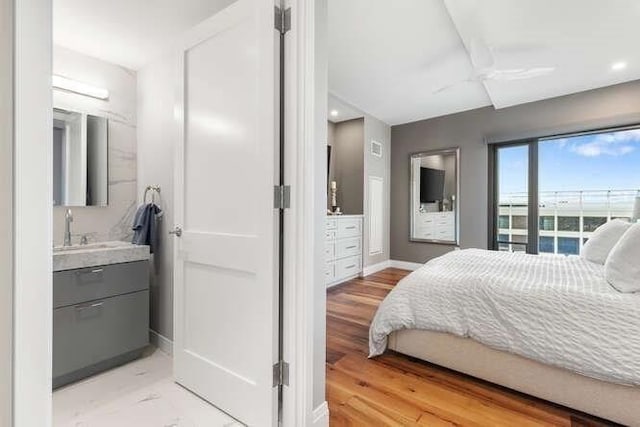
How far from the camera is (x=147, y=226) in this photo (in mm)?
2227

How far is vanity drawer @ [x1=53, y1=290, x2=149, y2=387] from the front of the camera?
177cm

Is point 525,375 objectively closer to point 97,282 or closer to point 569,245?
point 97,282

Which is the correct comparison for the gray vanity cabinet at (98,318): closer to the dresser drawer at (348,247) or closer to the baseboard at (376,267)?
the dresser drawer at (348,247)

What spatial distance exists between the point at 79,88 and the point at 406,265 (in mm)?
4840

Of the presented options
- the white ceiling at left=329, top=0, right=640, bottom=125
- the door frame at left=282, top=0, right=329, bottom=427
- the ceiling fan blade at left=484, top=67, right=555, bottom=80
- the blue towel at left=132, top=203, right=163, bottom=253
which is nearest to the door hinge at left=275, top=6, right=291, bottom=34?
the door frame at left=282, top=0, right=329, bottom=427

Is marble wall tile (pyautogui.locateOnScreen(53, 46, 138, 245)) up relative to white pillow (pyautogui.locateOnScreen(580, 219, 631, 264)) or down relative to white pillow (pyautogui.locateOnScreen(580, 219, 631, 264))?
up

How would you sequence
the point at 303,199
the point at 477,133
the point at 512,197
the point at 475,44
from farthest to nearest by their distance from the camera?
the point at 477,133, the point at 512,197, the point at 475,44, the point at 303,199

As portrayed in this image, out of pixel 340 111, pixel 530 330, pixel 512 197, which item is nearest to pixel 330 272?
pixel 340 111

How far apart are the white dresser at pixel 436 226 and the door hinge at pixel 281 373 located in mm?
4175

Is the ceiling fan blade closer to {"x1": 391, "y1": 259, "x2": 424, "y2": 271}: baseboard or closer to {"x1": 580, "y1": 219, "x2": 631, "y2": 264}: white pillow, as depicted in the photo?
{"x1": 580, "y1": 219, "x2": 631, "y2": 264}: white pillow

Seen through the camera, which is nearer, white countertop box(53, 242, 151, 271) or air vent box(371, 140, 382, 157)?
white countertop box(53, 242, 151, 271)

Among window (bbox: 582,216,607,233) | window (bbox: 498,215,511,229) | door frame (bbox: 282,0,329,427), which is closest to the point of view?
door frame (bbox: 282,0,329,427)

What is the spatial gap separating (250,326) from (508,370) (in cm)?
152

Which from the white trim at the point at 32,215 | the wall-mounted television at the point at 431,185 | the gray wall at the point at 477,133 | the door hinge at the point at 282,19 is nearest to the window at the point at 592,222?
the gray wall at the point at 477,133
